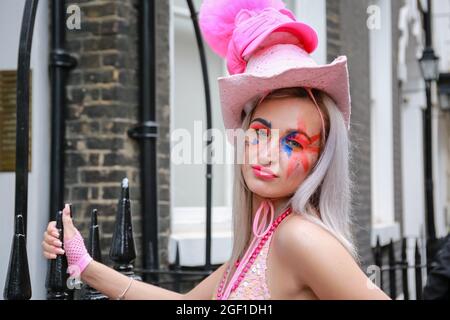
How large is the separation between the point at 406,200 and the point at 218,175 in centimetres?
517

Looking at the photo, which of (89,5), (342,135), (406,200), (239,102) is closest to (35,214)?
(89,5)

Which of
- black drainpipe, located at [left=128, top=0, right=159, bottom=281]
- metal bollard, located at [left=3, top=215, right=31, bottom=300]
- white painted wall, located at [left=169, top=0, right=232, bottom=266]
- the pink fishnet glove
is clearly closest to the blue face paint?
the pink fishnet glove

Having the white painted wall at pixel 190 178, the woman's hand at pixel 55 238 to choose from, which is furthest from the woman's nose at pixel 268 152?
the white painted wall at pixel 190 178

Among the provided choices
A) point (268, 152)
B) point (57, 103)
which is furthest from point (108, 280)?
point (57, 103)

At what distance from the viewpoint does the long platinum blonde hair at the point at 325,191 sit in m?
1.54

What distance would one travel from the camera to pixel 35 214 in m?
3.16

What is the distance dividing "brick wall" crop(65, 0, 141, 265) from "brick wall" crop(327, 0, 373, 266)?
144 cm

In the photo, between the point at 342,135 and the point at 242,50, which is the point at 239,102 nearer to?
the point at 242,50

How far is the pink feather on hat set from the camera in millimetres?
1802

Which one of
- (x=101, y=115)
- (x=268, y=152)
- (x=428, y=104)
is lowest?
(x=268, y=152)

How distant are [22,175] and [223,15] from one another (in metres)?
0.73

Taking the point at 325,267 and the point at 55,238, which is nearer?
the point at 325,267

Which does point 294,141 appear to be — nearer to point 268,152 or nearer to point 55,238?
point 268,152

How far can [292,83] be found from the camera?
1.60 metres
